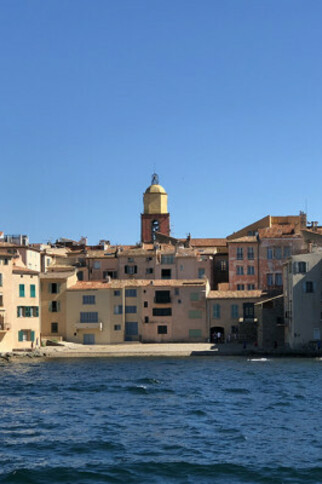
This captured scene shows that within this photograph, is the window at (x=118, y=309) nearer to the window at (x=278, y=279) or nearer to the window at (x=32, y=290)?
the window at (x=32, y=290)

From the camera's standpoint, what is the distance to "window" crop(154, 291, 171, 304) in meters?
85.8

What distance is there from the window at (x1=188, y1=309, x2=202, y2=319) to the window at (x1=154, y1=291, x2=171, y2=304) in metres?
2.52

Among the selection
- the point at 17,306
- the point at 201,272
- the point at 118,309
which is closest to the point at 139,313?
the point at 118,309

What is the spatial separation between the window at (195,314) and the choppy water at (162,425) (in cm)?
2086

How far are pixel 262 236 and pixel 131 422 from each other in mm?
55652

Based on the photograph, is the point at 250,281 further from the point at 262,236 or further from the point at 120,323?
the point at 120,323

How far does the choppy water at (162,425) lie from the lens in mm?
30141

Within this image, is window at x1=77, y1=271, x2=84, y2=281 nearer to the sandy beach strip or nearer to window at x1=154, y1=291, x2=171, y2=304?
window at x1=154, y1=291, x2=171, y2=304

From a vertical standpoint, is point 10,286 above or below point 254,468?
above

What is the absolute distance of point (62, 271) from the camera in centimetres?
9244

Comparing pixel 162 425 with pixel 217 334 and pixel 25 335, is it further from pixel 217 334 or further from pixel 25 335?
pixel 217 334

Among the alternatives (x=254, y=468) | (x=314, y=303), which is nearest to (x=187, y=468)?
(x=254, y=468)

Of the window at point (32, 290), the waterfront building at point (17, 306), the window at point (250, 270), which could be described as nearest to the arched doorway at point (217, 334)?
the window at point (250, 270)

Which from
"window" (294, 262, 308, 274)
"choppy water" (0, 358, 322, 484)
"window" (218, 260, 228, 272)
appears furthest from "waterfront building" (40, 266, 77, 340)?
"window" (294, 262, 308, 274)
